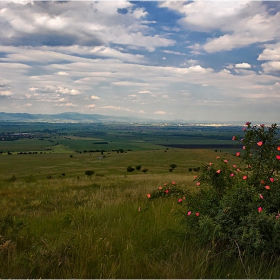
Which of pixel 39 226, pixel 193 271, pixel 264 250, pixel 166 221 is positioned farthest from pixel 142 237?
pixel 39 226

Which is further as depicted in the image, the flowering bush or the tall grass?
the flowering bush

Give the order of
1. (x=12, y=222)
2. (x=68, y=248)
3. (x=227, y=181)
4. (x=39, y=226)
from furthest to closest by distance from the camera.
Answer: (x=39, y=226) → (x=12, y=222) → (x=227, y=181) → (x=68, y=248)

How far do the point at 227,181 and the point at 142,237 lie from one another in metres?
1.93

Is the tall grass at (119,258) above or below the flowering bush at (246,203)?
below

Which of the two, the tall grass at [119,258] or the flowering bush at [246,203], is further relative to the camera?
the flowering bush at [246,203]

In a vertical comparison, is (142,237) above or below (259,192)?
below

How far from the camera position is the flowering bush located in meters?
3.78

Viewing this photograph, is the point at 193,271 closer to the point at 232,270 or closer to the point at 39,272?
the point at 232,270

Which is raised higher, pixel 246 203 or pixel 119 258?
pixel 246 203

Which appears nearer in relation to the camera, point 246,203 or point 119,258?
point 119,258

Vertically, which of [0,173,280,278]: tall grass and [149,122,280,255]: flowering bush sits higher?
[149,122,280,255]: flowering bush

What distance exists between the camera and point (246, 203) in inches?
164

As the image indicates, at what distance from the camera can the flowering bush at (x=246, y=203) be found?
378 cm

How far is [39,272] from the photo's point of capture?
366 cm
